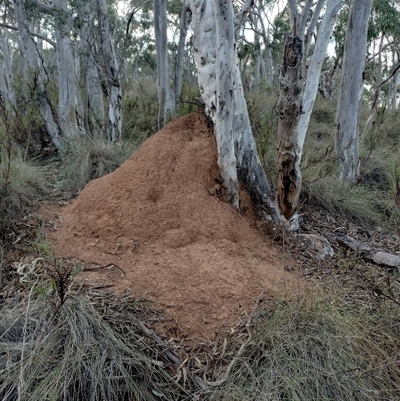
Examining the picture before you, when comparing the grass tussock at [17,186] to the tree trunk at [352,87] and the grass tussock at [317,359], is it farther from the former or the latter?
the tree trunk at [352,87]

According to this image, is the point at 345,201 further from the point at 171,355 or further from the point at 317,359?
the point at 171,355

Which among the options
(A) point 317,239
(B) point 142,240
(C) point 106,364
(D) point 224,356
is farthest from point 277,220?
(C) point 106,364

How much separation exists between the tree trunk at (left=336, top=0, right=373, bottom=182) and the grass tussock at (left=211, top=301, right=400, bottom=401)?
164 inches

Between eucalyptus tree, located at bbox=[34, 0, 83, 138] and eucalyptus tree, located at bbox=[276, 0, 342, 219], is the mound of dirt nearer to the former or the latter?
eucalyptus tree, located at bbox=[276, 0, 342, 219]

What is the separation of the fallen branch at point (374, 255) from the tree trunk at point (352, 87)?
2535 mm

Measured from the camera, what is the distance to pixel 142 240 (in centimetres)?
317

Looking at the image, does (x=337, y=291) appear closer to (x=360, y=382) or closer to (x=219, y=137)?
(x=360, y=382)

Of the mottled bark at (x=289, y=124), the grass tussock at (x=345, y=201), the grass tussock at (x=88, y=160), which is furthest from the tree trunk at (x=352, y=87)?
the grass tussock at (x=88, y=160)

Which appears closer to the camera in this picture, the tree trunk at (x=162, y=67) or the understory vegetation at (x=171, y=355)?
the understory vegetation at (x=171, y=355)

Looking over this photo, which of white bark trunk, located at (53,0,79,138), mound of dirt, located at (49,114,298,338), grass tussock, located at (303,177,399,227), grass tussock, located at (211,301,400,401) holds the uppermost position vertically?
white bark trunk, located at (53,0,79,138)

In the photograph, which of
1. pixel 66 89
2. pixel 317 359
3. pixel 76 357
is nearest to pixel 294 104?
pixel 317 359

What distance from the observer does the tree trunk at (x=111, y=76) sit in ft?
20.3

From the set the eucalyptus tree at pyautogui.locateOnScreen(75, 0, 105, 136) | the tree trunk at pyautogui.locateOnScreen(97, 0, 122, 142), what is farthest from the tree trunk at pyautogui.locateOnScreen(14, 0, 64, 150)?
the tree trunk at pyautogui.locateOnScreen(97, 0, 122, 142)

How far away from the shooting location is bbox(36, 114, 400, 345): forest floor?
2572mm
